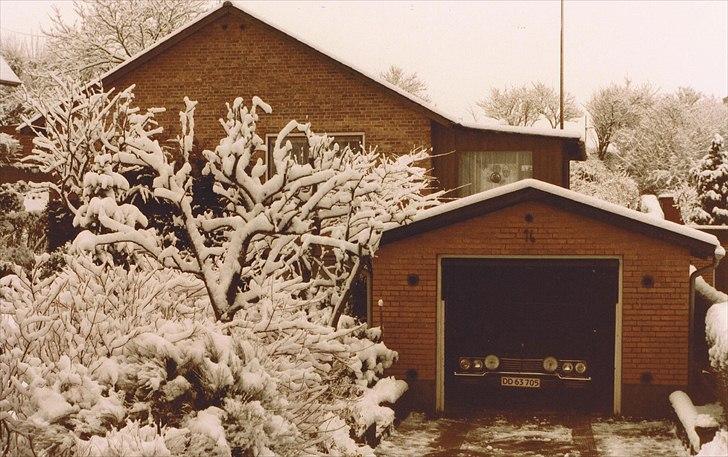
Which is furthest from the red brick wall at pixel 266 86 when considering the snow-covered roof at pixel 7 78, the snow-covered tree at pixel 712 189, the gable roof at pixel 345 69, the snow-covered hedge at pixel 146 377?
the snow-covered tree at pixel 712 189

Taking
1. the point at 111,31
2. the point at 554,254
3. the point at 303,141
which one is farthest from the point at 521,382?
Result: the point at 111,31

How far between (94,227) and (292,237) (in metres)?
4.38

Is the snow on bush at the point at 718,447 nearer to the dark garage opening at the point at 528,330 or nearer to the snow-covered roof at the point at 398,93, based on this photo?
the dark garage opening at the point at 528,330

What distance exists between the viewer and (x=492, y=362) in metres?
13.7

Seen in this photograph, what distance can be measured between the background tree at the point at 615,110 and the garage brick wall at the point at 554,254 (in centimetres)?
4729

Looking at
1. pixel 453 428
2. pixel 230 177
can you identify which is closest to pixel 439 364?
pixel 453 428

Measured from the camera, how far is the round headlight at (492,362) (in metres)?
13.6

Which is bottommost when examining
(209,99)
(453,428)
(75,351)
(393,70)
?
(453,428)

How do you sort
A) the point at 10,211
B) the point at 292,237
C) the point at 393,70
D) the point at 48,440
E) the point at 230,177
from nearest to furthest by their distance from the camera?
the point at 48,440 < the point at 230,177 < the point at 292,237 < the point at 10,211 < the point at 393,70

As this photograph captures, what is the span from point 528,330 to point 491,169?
564cm

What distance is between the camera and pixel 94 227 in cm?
1177

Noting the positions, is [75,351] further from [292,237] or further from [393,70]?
[393,70]

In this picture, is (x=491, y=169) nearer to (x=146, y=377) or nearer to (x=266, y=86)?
(x=266, y=86)

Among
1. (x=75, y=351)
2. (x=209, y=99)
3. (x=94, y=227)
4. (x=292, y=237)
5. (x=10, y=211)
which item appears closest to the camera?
(x=75, y=351)
